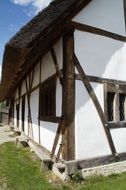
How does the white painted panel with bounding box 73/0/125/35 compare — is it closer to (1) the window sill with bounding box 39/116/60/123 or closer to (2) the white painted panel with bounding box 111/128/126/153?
(1) the window sill with bounding box 39/116/60/123

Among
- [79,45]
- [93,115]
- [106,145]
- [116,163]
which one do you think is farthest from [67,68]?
[116,163]

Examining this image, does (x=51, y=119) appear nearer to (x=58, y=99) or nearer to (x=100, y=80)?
(x=58, y=99)

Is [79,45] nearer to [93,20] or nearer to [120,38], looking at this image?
[93,20]

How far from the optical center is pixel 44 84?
8109 millimetres

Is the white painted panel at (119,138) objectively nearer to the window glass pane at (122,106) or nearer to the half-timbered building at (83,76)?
the half-timbered building at (83,76)

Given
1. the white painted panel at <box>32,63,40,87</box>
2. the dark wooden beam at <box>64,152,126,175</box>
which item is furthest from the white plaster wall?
the white painted panel at <box>32,63,40,87</box>

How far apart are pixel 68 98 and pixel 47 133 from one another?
2.13 meters

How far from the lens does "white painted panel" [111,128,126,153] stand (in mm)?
6816

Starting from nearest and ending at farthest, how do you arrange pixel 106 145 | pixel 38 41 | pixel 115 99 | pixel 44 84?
pixel 38 41, pixel 106 145, pixel 115 99, pixel 44 84

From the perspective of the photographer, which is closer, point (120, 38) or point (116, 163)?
point (116, 163)

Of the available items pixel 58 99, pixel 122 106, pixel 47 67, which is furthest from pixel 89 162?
pixel 47 67

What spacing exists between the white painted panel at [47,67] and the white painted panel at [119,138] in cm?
241

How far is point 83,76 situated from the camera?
6254mm

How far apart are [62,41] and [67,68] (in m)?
0.82
